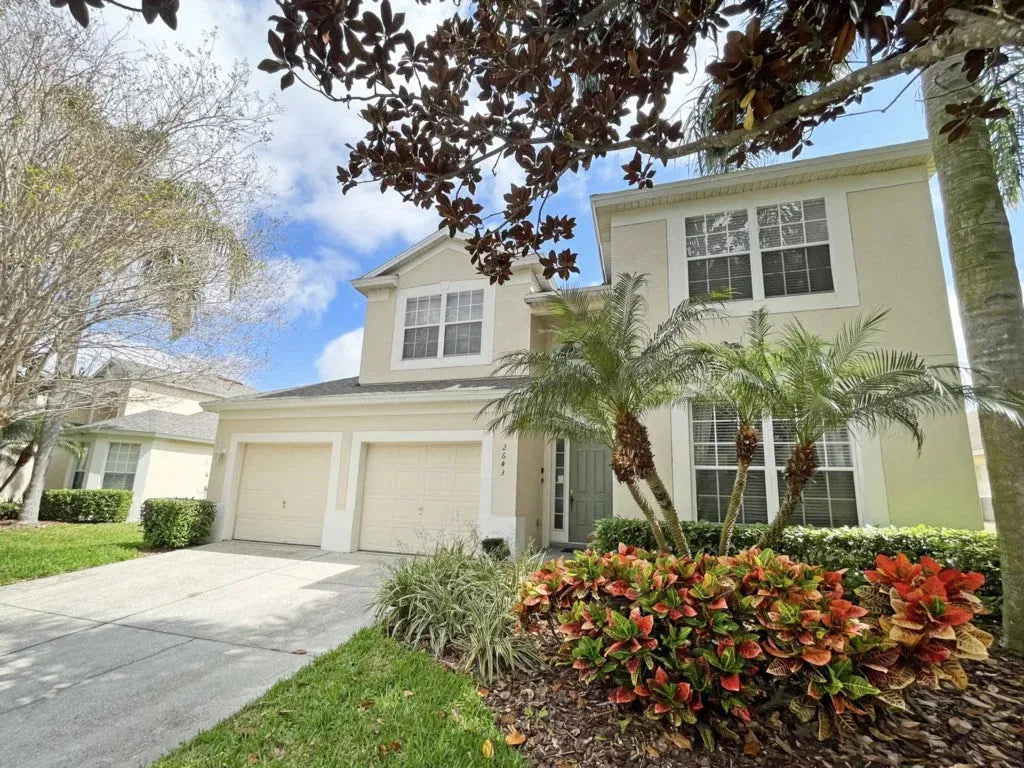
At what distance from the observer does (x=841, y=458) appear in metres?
7.58

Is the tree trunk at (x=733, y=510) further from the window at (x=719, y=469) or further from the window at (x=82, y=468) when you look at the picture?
the window at (x=82, y=468)

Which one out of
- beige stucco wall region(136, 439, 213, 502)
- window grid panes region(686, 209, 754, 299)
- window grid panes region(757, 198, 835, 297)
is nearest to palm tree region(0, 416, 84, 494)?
beige stucco wall region(136, 439, 213, 502)

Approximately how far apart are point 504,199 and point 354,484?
812cm

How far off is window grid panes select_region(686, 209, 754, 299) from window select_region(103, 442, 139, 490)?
19.8 m

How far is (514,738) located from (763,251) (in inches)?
337

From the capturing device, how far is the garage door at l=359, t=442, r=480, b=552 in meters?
9.77

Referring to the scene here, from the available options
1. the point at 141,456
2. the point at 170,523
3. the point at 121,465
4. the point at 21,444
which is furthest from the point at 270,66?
the point at 21,444

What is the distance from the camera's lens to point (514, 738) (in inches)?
128

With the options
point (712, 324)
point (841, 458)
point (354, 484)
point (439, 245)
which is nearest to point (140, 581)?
point (354, 484)

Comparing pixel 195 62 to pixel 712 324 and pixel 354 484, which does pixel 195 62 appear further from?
pixel 712 324

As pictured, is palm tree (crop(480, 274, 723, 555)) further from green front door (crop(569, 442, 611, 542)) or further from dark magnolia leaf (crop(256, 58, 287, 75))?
dark magnolia leaf (crop(256, 58, 287, 75))

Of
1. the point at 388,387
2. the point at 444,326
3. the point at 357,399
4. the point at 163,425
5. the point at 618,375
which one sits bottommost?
the point at 618,375

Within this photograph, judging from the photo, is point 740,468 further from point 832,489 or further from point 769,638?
point 769,638

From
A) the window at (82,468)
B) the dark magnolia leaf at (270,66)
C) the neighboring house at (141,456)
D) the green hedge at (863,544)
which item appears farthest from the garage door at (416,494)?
the window at (82,468)
